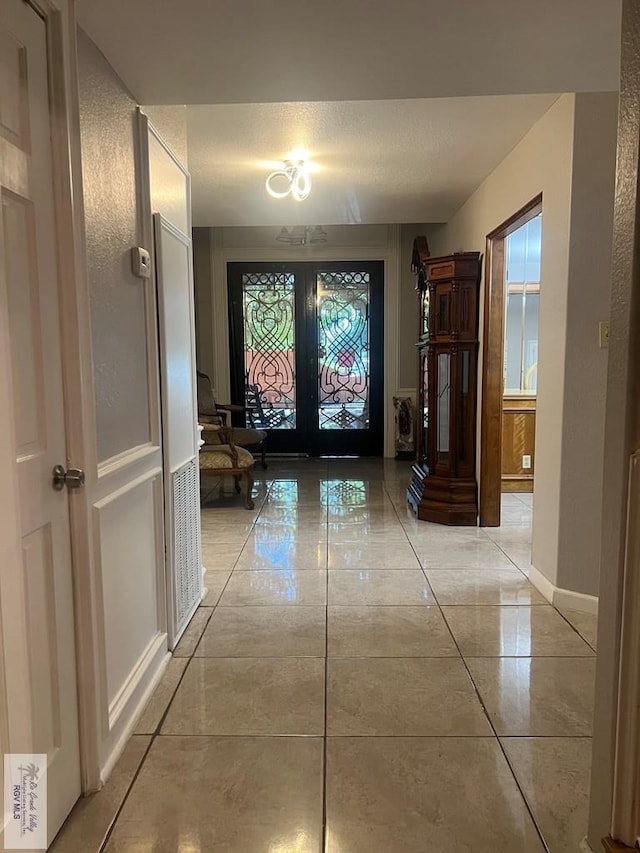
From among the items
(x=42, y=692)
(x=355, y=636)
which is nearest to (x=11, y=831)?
(x=42, y=692)

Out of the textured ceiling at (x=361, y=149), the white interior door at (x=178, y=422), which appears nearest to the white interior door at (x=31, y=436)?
the white interior door at (x=178, y=422)

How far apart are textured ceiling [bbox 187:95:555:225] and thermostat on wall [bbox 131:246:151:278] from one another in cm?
123

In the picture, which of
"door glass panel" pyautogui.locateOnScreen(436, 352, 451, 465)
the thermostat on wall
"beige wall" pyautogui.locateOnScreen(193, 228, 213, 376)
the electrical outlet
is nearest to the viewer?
the thermostat on wall

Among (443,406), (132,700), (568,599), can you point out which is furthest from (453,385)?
(132,700)

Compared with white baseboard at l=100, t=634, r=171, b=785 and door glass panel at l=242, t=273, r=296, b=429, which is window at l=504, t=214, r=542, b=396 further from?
white baseboard at l=100, t=634, r=171, b=785

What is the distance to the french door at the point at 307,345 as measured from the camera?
22.4ft

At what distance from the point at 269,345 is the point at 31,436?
18.5 ft

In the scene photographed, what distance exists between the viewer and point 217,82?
1.97 m

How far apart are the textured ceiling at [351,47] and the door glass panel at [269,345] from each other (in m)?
4.74

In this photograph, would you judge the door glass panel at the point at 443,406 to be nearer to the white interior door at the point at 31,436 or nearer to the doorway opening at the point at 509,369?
the doorway opening at the point at 509,369

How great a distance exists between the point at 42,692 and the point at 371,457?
5.81 meters

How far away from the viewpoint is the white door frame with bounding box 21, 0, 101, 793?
1.43 metres

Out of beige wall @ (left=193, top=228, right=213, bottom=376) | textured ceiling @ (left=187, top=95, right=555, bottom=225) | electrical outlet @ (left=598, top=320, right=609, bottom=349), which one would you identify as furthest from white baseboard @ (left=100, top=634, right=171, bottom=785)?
beige wall @ (left=193, top=228, right=213, bottom=376)

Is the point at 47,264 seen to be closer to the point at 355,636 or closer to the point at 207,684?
the point at 207,684
